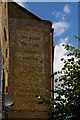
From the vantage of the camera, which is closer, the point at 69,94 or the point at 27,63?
the point at 69,94

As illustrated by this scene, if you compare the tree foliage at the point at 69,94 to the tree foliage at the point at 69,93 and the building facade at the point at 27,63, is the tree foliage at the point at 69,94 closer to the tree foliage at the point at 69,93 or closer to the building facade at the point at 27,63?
the tree foliage at the point at 69,93

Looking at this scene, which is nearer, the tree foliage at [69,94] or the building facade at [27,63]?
the tree foliage at [69,94]

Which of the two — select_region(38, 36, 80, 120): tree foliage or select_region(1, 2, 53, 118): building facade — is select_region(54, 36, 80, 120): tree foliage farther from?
select_region(1, 2, 53, 118): building facade

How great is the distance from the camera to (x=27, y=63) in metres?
23.8

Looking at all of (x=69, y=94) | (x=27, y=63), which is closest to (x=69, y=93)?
(x=69, y=94)

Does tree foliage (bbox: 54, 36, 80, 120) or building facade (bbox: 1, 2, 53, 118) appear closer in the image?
tree foliage (bbox: 54, 36, 80, 120)

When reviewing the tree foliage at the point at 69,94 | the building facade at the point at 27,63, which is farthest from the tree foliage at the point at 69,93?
the building facade at the point at 27,63

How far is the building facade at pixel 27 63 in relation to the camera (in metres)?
23.2

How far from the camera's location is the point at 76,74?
666cm

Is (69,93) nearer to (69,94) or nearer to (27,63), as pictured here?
(69,94)

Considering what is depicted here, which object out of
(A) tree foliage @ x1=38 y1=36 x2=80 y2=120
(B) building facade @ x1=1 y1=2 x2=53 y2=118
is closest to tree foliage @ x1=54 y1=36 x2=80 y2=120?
(A) tree foliage @ x1=38 y1=36 x2=80 y2=120

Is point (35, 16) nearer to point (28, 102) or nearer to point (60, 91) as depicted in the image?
point (28, 102)

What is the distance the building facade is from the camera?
23.2 metres

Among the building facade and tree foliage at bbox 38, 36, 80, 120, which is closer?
tree foliage at bbox 38, 36, 80, 120
